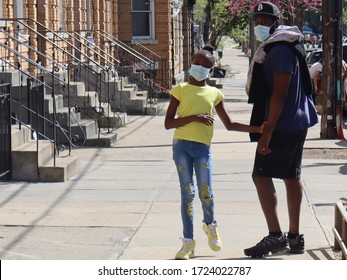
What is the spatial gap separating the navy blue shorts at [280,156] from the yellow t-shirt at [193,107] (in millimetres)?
494

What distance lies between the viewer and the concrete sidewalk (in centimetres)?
852

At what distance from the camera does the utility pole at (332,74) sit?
18141 millimetres

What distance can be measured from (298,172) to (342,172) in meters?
5.78

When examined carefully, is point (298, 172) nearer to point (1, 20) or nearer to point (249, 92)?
point (249, 92)

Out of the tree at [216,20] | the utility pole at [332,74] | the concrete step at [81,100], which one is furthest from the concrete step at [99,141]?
the tree at [216,20]

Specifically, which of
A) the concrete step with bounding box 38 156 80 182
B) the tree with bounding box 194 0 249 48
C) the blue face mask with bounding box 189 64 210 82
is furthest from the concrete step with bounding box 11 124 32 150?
the tree with bounding box 194 0 249 48

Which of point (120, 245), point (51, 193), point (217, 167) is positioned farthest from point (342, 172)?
point (120, 245)

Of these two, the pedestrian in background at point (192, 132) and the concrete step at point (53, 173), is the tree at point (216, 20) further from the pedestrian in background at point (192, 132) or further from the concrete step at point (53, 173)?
the pedestrian in background at point (192, 132)

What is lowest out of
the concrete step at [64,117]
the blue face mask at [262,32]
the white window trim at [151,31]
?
the concrete step at [64,117]

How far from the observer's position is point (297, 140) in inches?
315

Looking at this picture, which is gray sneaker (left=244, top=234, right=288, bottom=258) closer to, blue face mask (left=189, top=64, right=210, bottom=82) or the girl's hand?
the girl's hand

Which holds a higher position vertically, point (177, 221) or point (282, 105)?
point (282, 105)

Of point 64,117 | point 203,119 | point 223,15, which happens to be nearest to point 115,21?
point 64,117
